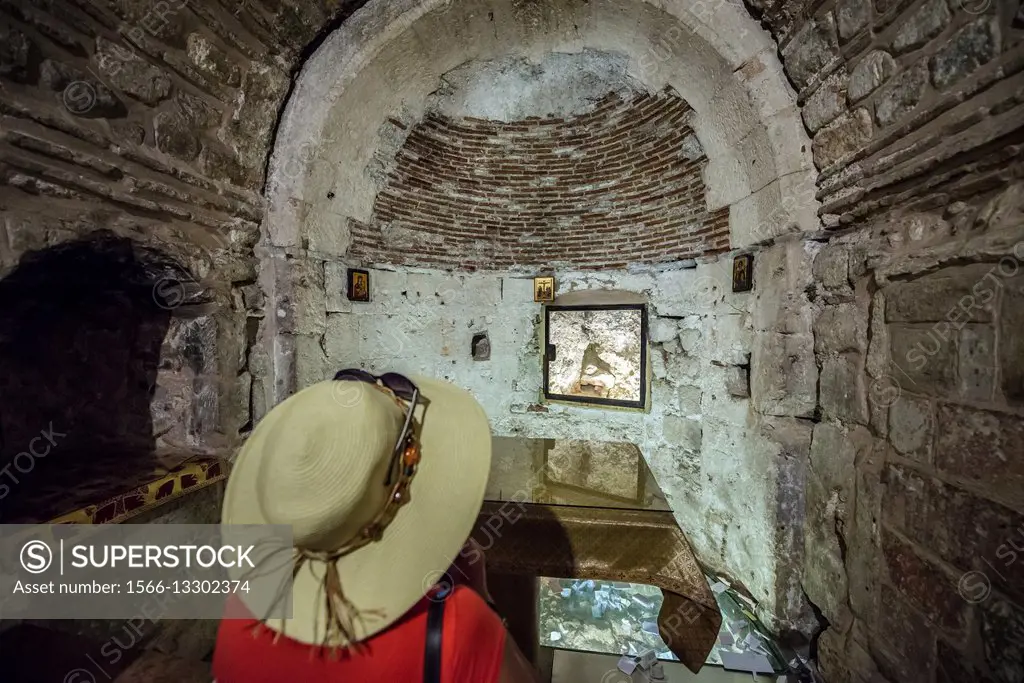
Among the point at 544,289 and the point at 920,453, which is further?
the point at 544,289

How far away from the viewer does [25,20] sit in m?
1.54

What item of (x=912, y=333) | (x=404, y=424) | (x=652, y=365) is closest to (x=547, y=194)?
(x=652, y=365)

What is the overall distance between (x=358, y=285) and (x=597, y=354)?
238cm

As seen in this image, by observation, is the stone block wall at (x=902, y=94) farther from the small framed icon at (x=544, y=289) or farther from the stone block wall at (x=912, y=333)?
the small framed icon at (x=544, y=289)

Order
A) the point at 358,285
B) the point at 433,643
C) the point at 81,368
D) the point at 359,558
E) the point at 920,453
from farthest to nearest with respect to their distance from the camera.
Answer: the point at 358,285 → the point at 81,368 → the point at 920,453 → the point at 359,558 → the point at 433,643

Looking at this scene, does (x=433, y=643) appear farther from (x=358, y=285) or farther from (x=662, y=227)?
(x=662, y=227)

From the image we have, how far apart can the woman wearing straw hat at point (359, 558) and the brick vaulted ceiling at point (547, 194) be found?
9.36 feet

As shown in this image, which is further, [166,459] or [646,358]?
[646,358]

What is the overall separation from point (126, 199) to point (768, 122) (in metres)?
3.47

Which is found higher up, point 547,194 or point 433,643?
point 547,194

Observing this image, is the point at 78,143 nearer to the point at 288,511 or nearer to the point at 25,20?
the point at 25,20

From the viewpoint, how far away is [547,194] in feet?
12.9

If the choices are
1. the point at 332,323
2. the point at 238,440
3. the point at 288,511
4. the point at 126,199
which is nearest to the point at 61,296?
the point at 126,199

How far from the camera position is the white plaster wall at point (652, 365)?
2.88 meters
